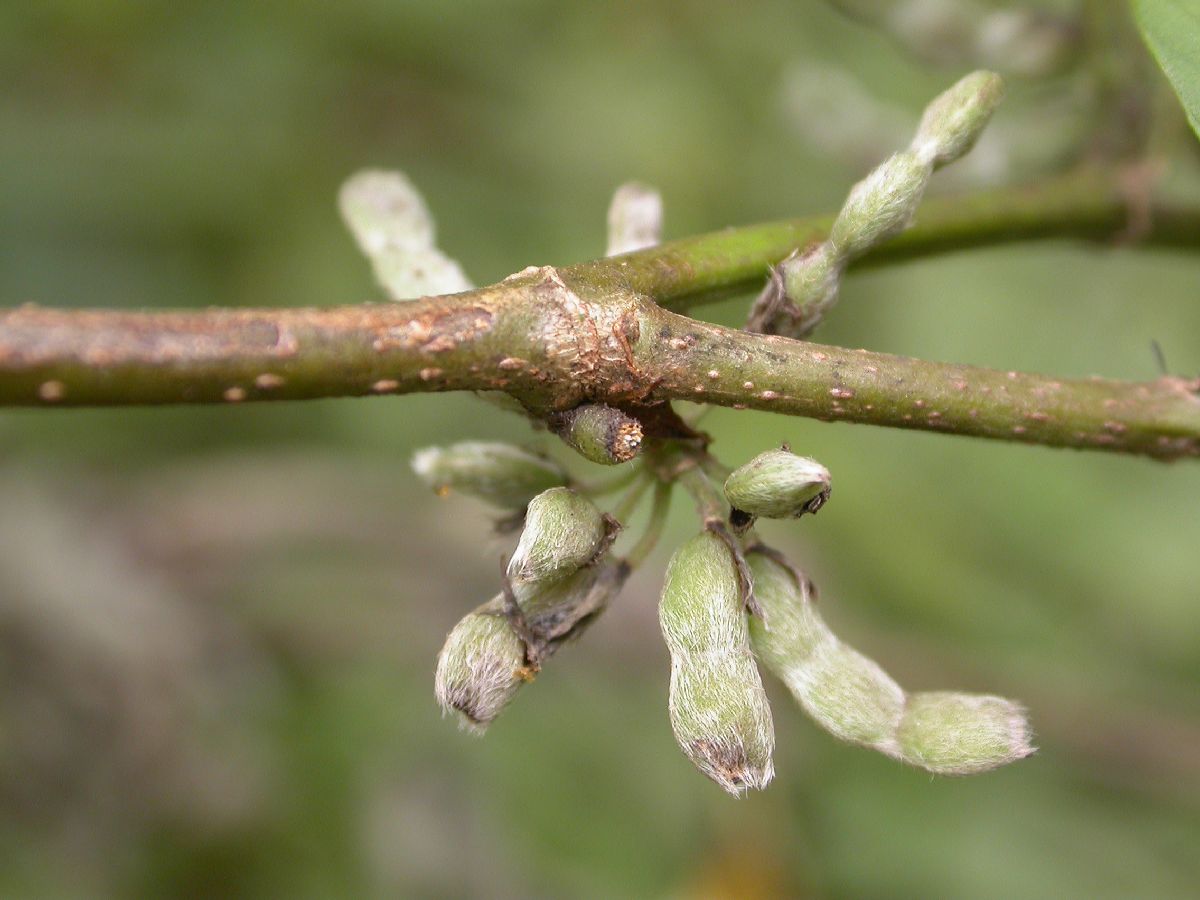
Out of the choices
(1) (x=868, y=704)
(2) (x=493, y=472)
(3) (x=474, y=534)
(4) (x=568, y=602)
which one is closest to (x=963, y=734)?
(1) (x=868, y=704)

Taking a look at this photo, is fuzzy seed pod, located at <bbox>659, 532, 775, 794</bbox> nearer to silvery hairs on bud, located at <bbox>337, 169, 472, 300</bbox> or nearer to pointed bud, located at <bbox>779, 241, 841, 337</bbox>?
pointed bud, located at <bbox>779, 241, 841, 337</bbox>

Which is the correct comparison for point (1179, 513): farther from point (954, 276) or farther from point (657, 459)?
point (657, 459)

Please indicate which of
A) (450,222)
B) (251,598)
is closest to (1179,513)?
(450,222)

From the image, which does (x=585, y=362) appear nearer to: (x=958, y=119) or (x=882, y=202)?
(x=882, y=202)

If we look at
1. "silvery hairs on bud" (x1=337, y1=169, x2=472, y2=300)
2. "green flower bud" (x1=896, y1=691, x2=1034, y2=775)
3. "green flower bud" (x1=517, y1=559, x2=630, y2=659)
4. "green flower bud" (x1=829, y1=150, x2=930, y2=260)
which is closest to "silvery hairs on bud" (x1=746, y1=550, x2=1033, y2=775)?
"green flower bud" (x1=896, y1=691, x2=1034, y2=775)

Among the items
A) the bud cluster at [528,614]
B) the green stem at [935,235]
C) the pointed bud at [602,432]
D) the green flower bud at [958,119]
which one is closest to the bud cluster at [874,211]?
the green flower bud at [958,119]
